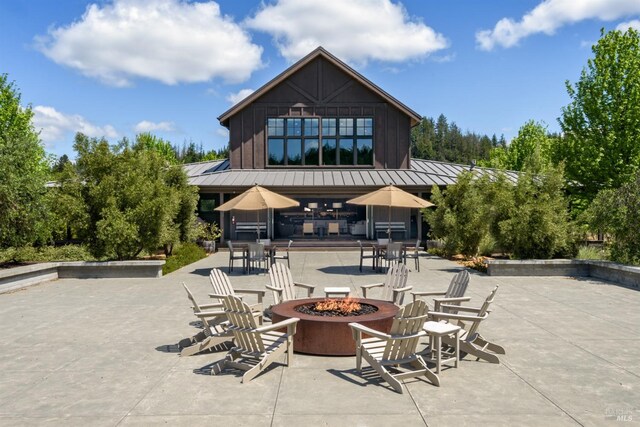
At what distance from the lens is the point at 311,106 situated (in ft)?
85.6

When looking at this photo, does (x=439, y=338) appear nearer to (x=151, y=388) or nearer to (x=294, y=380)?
(x=294, y=380)

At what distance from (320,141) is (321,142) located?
0.24 feet

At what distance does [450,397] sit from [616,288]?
9185 mm

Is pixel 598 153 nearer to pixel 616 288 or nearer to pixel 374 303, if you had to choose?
pixel 616 288

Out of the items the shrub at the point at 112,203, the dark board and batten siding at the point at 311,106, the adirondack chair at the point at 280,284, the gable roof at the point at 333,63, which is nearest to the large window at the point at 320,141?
the dark board and batten siding at the point at 311,106

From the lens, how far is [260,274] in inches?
597

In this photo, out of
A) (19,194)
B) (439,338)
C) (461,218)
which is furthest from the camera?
(461,218)

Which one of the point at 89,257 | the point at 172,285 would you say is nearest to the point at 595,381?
the point at 172,285

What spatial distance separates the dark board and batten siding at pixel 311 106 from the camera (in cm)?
2611

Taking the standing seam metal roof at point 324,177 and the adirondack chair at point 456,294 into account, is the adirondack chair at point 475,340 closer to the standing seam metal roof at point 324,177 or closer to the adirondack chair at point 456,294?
the adirondack chair at point 456,294

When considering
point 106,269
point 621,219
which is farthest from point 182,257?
point 621,219

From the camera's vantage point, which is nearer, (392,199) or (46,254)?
(392,199)

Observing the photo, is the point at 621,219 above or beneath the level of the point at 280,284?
above
